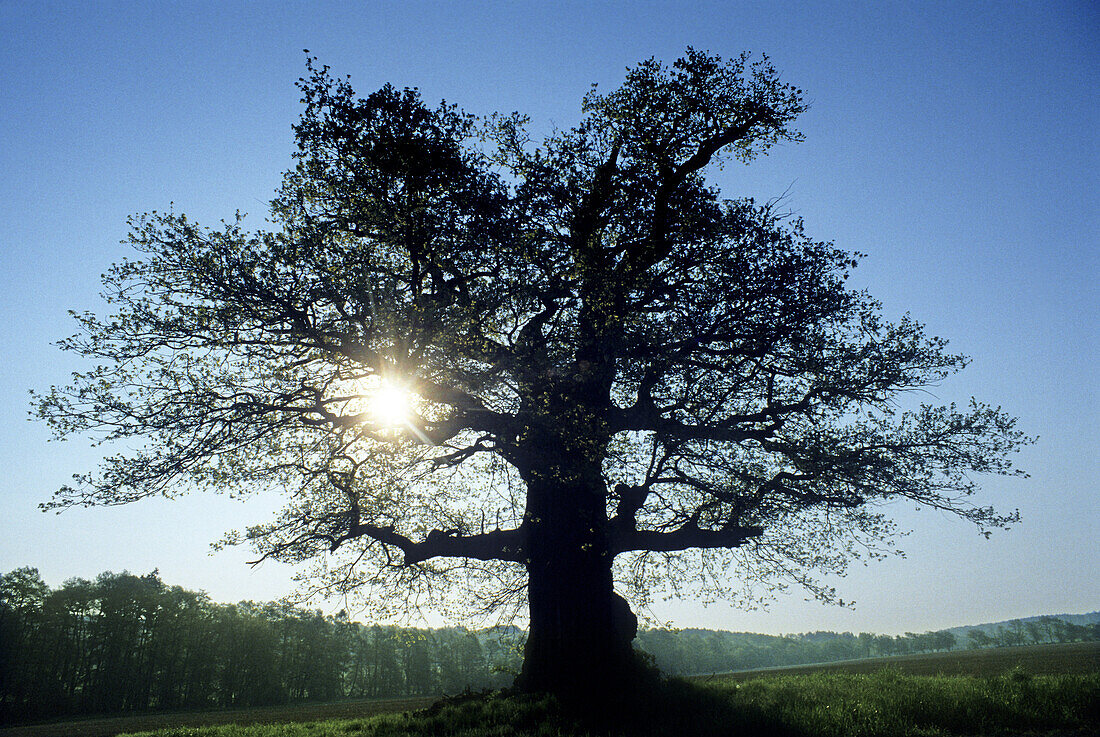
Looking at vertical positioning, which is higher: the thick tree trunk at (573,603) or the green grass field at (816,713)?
the thick tree trunk at (573,603)

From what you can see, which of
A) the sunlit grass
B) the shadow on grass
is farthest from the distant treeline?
the sunlit grass

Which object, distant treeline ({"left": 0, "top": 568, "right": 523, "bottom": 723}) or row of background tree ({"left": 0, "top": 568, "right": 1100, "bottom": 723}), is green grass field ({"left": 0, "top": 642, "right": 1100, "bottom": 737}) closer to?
row of background tree ({"left": 0, "top": 568, "right": 1100, "bottom": 723})

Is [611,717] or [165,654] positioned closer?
[611,717]

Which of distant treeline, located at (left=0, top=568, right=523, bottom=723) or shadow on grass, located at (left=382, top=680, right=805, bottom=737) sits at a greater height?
shadow on grass, located at (left=382, top=680, right=805, bottom=737)

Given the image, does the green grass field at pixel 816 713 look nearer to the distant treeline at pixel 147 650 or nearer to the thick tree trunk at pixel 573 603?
the thick tree trunk at pixel 573 603

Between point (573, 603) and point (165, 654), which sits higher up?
point (573, 603)

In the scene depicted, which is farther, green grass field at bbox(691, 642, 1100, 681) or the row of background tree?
the row of background tree

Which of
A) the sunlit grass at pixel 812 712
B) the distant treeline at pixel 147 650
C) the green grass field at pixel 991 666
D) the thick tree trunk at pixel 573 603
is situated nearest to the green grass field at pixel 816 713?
the sunlit grass at pixel 812 712

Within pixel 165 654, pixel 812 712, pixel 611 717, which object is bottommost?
pixel 165 654

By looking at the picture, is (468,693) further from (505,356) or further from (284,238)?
(284,238)

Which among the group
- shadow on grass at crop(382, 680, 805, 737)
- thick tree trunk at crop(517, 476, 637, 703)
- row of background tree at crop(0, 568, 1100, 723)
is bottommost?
row of background tree at crop(0, 568, 1100, 723)

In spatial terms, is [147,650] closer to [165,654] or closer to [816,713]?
[165,654]

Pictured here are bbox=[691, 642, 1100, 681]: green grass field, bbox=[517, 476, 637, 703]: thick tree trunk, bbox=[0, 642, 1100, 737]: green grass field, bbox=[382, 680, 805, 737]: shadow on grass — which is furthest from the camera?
bbox=[691, 642, 1100, 681]: green grass field

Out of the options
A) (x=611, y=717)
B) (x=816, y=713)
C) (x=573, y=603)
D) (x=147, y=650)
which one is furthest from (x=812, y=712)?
(x=147, y=650)
